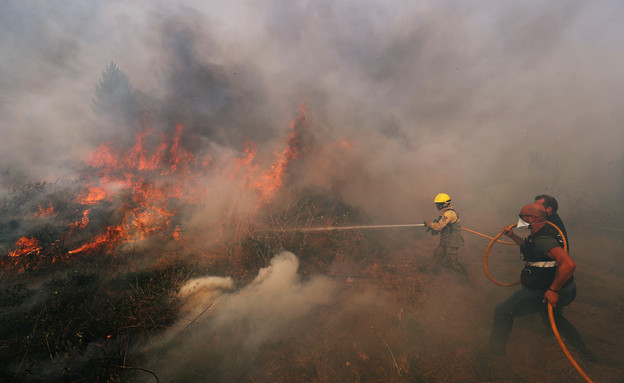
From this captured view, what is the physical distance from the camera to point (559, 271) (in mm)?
2854

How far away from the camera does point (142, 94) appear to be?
15.0m

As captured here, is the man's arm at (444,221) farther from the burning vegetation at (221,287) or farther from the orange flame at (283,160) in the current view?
the orange flame at (283,160)

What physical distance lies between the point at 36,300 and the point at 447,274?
10.1 metres

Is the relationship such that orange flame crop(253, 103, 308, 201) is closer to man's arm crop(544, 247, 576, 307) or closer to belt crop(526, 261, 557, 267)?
belt crop(526, 261, 557, 267)

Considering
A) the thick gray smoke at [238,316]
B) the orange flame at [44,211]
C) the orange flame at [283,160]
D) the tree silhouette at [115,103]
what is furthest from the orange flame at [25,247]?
the tree silhouette at [115,103]

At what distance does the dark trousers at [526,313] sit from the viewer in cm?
325

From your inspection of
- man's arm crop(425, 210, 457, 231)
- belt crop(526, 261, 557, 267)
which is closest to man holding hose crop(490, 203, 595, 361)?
belt crop(526, 261, 557, 267)

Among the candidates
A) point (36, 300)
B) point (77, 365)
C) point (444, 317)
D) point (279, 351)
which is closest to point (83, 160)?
point (36, 300)

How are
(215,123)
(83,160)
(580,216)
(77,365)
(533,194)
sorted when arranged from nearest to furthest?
(77,365), (580,216), (83,160), (215,123), (533,194)

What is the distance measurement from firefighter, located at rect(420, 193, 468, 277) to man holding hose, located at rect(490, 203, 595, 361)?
91.1 inches

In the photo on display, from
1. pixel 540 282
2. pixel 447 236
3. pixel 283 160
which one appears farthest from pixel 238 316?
pixel 283 160

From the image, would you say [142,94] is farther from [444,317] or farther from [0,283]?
[444,317]

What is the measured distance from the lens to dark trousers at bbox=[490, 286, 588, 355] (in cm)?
325

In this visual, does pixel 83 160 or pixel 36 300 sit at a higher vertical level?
pixel 83 160
